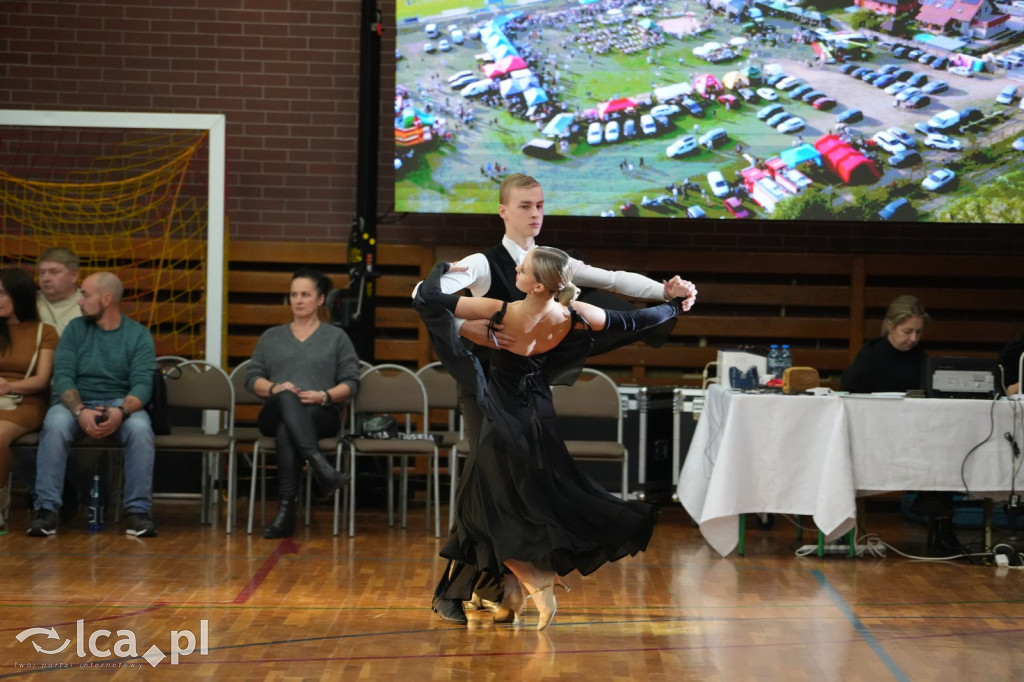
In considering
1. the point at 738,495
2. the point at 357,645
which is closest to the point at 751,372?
the point at 738,495

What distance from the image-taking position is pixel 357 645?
4.06 m

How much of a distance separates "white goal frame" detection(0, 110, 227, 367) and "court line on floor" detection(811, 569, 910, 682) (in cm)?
367

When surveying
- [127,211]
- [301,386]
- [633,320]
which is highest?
[127,211]

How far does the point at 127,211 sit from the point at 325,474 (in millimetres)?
2821

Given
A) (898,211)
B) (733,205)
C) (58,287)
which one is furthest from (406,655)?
(898,211)

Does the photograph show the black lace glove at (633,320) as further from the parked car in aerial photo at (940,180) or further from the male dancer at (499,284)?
the parked car in aerial photo at (940,180)

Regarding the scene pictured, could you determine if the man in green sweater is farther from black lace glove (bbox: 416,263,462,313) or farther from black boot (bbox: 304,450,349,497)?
black lace glove (bbox: 416,263,462,313)

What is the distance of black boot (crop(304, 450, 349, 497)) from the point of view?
6.27 metres

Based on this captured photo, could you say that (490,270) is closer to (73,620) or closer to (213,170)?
(73,620)

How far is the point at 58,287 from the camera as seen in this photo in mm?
6895

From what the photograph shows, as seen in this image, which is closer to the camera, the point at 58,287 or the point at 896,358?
the point at 896,358

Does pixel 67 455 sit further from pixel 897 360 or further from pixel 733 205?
pixel 897 360

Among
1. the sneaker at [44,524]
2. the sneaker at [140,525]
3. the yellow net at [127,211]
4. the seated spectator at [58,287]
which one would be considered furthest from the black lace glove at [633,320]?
the yellow net at [127,211]

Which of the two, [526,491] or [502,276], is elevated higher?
[502,276]
